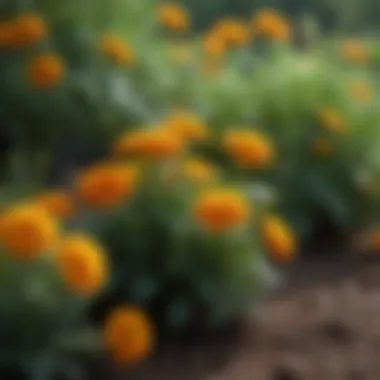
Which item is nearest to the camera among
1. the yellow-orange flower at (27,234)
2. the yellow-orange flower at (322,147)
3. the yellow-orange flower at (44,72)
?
the yellow-orange flower at (27,234)

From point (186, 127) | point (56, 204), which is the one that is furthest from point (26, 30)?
point (56, 204)

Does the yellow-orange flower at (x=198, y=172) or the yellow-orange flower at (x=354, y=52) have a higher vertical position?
the yellow-orange flower at (x=198, y=172)

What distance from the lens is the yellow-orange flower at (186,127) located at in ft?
5.80

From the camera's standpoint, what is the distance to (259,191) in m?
1.75

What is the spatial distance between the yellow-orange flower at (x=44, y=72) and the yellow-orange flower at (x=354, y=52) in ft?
2.17

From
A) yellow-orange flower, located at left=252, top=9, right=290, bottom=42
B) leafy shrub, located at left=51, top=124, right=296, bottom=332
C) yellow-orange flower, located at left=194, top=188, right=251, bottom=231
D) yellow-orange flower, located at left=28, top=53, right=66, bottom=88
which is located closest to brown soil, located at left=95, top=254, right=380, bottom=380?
leafy shrub, located at left=51, top=124, right=296, bottom=332

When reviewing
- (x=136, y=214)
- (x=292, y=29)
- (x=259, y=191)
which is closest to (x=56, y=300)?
(x=136, y=214)

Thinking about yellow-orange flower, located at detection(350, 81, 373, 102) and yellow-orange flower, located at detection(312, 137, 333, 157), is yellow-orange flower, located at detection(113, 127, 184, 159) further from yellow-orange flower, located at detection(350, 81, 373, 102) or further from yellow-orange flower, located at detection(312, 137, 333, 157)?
yellow-orange flower, located at detection(350, 81, 373, 102)

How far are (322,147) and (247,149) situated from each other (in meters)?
0.24

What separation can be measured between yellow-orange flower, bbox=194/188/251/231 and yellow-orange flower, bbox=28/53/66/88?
1.26ft

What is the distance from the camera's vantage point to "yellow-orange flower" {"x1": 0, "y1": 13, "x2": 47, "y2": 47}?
1884 mm

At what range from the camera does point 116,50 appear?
2021 millimetres

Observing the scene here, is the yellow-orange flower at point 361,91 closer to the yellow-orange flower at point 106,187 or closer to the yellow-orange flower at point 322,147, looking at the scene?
the yellow-orange flower at point 322,147

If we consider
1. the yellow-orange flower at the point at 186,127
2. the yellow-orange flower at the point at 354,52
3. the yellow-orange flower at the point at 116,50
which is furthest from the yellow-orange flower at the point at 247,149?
the yellow-orange flower at the point at 354,52
